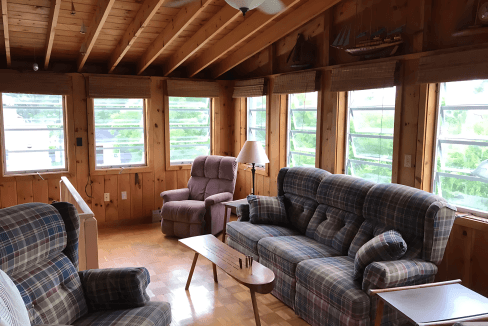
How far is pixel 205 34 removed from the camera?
15.1 ft

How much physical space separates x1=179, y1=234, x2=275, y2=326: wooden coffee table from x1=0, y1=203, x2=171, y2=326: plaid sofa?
0.66 metres

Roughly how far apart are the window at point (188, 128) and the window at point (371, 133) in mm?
2734

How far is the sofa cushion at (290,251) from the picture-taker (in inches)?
127

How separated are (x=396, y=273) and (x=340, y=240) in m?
0.82

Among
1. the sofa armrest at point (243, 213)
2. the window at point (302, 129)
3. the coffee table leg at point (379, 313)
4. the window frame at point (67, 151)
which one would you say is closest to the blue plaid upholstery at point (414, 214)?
the coffee table leg at point (379, 313)

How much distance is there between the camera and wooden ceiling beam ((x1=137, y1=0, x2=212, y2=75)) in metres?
3.85

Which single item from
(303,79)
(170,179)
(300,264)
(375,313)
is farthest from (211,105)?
(375,313)

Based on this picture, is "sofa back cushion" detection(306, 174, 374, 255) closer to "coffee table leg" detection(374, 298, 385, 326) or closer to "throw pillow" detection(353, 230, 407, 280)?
"throw pillow" detection(353, 230, 407, 280)

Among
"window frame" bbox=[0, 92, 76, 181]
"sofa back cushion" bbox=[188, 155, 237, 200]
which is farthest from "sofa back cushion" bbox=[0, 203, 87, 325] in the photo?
"window frame" bbox=[0, 92, 76, 181]

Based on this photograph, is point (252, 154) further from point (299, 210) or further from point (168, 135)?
point (168, 135)

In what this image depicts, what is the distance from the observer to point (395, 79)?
11.7 ft

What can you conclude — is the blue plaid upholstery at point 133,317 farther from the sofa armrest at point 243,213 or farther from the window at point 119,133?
the window at point 119,133

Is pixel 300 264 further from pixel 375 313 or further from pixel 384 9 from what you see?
pixel 384 9

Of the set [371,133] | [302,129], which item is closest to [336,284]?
[371,133]
